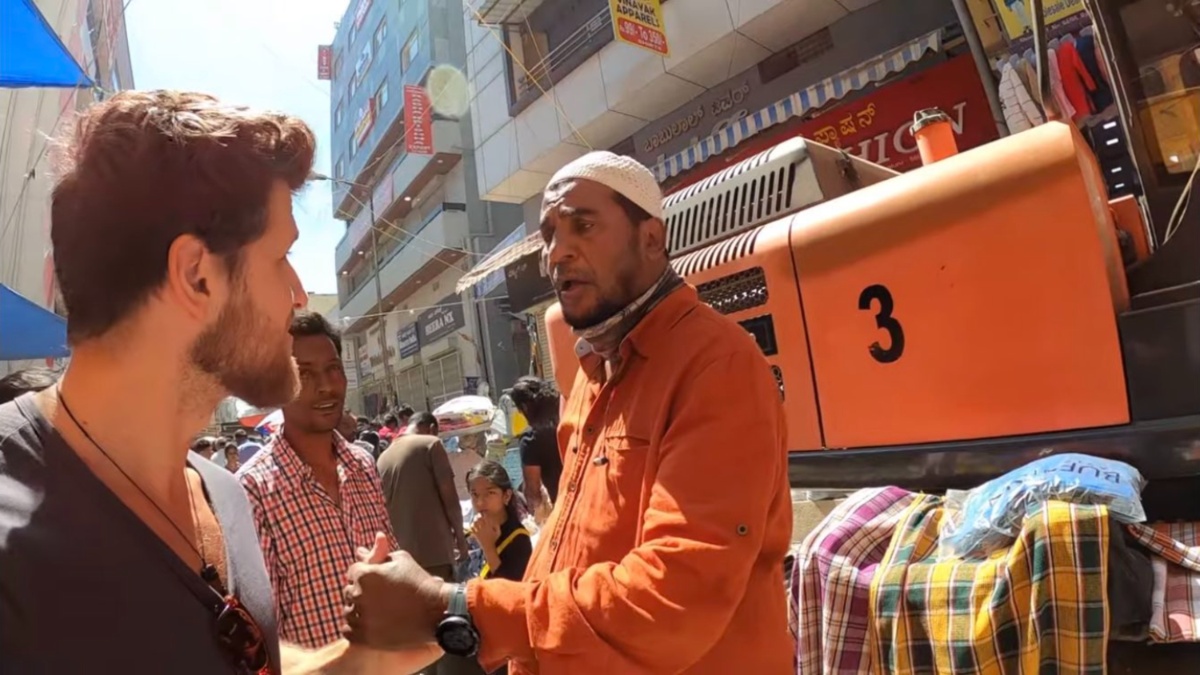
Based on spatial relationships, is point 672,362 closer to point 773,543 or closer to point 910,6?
point 773,543

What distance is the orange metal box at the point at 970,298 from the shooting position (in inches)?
78.4

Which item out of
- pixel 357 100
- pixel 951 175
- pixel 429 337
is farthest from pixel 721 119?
pixel 357 100

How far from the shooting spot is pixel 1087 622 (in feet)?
Answer: 5.99

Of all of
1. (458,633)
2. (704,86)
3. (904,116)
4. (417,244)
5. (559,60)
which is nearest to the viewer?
(458,633)

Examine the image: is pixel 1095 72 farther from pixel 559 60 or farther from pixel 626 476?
pixel 559 60

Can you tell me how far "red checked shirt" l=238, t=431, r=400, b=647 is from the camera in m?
2.20

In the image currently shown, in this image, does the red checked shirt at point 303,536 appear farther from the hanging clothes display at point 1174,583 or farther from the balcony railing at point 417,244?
the balcony railing at point 417,244

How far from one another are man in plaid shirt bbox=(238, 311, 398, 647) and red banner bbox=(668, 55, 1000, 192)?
20.3 feet

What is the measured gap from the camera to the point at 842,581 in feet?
7.38

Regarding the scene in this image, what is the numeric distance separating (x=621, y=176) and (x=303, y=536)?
148cm

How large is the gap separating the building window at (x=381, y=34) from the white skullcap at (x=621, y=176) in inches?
1358

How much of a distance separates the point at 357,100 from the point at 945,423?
1606 inches

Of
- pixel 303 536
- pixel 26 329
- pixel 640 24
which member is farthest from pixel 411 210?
pixel 303 536

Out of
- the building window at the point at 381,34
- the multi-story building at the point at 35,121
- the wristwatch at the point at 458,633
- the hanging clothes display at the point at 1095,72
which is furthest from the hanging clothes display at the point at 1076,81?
the building window at the point at 381,34
